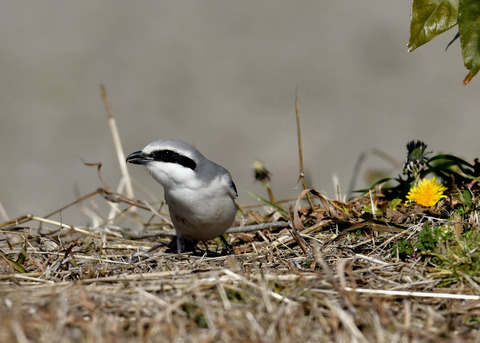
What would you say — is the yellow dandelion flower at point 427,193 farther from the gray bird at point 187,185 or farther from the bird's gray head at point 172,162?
the bird's gray head at point 172,162

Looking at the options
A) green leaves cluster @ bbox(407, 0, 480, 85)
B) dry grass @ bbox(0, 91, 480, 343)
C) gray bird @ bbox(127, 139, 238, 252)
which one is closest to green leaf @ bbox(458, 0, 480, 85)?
green leaves cluster @ bbox(407, 0, 480, 85)

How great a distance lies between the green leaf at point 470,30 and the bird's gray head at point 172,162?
7.84 feet

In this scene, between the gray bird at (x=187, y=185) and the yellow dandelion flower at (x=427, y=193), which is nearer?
the yellow dandelion flower at (x=427, y=193)

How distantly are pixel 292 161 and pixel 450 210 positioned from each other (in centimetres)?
687

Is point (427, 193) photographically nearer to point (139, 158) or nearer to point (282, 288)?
point (282, 288)

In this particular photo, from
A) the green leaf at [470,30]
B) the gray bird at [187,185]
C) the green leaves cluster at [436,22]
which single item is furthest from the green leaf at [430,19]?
the gray bird at [187,185]

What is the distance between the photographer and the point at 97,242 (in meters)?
6.22

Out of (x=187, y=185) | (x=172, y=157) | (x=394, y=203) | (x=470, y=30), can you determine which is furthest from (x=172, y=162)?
(x=470, y=30)

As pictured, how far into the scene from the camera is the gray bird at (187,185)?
5.66 meters

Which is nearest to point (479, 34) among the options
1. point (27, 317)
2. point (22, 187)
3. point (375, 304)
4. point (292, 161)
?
point (375, 304)

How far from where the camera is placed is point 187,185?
18.5 ft

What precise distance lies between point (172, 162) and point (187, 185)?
25 cm

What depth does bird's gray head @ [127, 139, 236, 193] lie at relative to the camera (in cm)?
565

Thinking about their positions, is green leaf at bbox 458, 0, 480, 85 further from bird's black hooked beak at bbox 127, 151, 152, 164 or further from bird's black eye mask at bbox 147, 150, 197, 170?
bird's black hooked beak at bbox 127, 151, 152, 164
